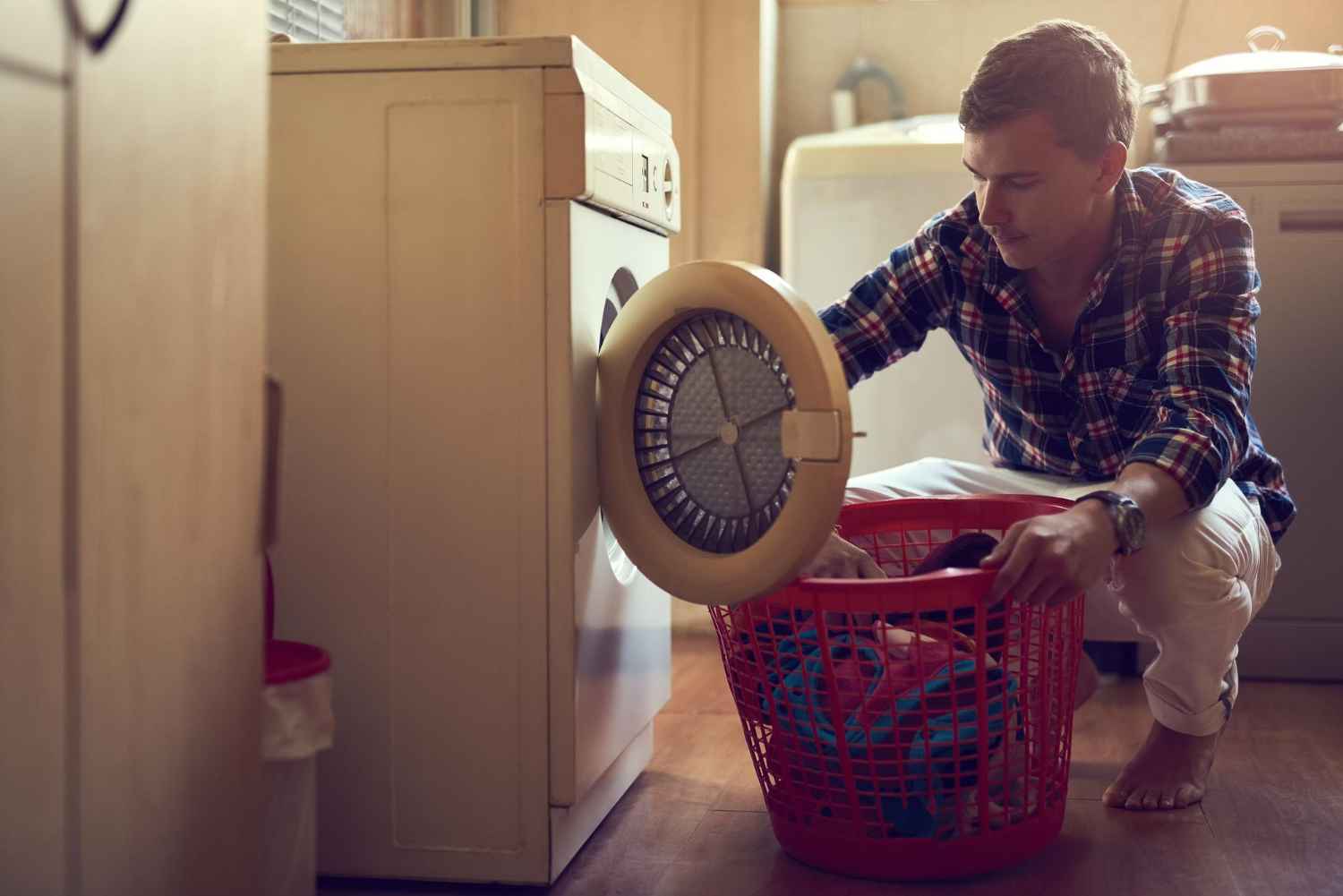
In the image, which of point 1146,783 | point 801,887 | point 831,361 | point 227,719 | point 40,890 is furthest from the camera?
point 1146,783

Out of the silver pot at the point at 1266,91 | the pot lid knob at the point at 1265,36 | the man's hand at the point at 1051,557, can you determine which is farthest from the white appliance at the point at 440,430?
the pot lid knob at the point at 1265,36

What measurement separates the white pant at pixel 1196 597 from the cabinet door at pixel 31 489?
3.69 feet

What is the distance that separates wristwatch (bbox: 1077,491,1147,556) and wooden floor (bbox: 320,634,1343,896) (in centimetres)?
33

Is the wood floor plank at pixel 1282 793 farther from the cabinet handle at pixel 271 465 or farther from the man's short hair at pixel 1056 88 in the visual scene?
the cabinet handle at pixel 271 465

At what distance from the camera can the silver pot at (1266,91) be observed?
2.38m

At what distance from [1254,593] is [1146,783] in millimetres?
285

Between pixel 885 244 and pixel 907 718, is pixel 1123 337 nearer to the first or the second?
pixel 907 718

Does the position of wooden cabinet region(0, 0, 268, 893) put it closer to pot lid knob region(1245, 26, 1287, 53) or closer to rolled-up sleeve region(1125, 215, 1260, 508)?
rolled-up sleeve region(1125, 215, 1260, 508)

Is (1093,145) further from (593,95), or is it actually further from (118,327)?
(118,327)

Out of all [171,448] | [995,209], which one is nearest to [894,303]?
[995,209]

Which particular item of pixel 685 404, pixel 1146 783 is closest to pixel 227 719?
pixel 685 404

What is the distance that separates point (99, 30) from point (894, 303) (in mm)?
1189

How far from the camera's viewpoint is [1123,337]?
5.49 feet

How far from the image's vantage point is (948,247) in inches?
70.1
